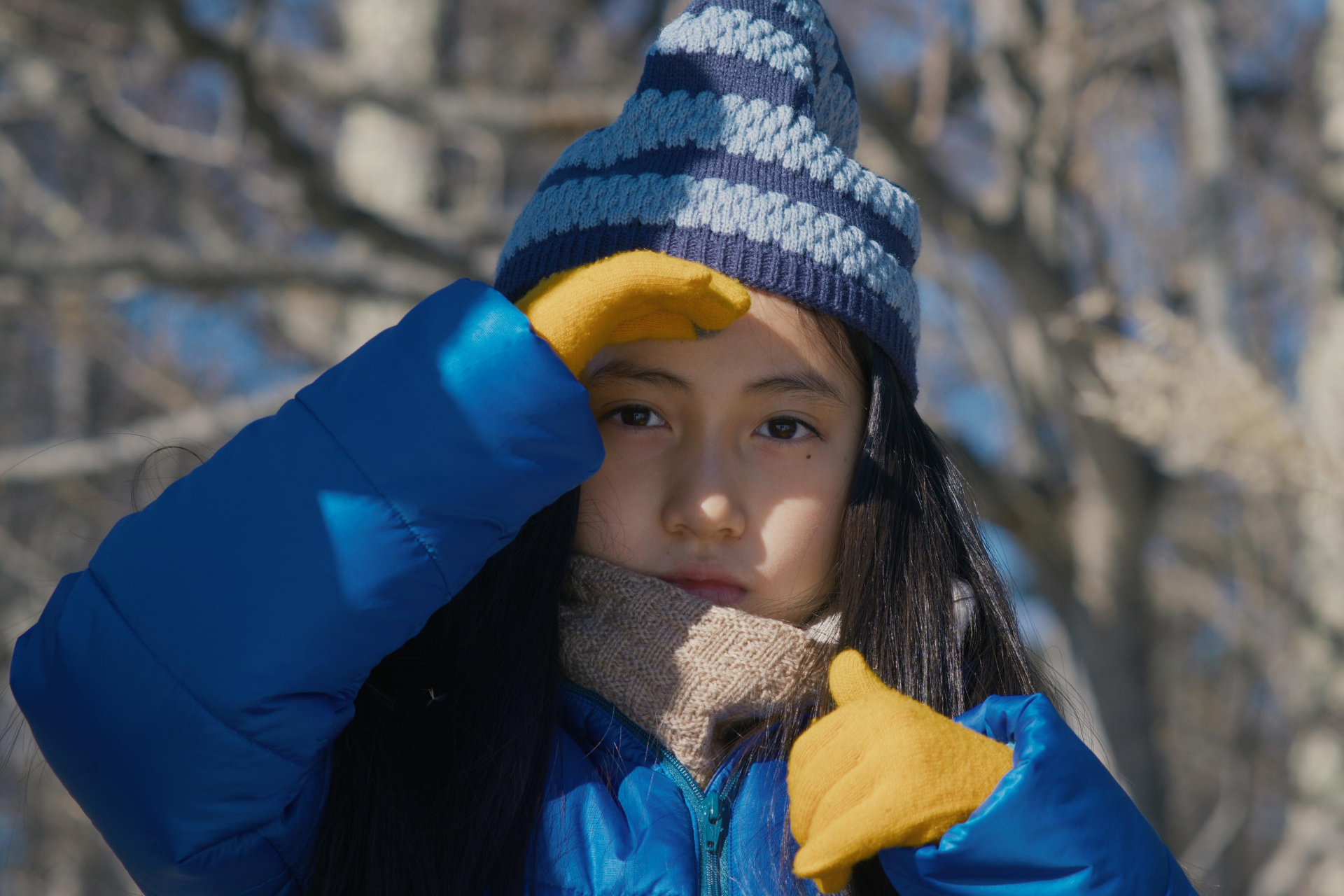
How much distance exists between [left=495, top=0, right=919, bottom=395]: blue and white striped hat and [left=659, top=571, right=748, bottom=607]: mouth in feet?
1.28

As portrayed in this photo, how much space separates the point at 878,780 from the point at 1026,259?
8.92ft

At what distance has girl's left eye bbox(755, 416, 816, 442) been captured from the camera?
154 cm

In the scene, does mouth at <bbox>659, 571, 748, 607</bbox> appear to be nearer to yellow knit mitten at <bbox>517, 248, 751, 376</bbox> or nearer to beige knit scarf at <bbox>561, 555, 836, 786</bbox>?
beige knit scarf at <bbox>561, 555, 836, 786</bbox>

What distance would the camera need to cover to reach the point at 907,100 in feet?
14.5

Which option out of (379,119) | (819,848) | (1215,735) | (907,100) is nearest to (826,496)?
(819,848)

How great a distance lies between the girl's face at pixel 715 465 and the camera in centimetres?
146

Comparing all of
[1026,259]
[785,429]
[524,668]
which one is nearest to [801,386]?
[785,429]

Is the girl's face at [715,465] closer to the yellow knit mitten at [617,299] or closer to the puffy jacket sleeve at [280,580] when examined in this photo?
the yellow knit mitten at [617,299]

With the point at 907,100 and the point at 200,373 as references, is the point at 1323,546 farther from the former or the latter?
the point at 200,373

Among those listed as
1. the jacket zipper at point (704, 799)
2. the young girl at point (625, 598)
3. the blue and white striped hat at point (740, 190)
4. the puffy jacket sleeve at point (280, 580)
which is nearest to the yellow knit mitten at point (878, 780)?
the young girl at point (625, 598)

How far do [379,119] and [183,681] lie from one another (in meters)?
4.70

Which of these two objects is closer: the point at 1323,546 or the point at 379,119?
the point at 1323,546

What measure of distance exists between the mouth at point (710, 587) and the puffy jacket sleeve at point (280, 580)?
1.00ft

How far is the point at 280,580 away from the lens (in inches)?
44.4
